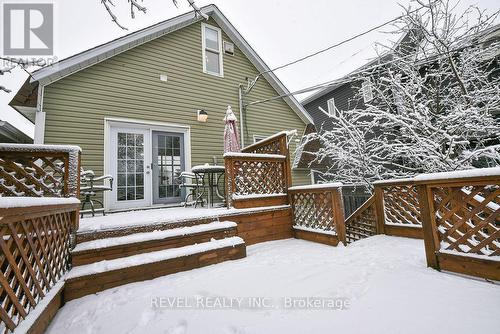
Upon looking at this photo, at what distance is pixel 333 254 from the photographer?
3.08 m

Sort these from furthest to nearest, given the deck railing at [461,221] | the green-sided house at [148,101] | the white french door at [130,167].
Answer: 1. the white french door at [130,167]
2. the green-sided house at [148,101]
3. the deck railing at [461,221]

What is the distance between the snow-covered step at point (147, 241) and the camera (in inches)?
96.8

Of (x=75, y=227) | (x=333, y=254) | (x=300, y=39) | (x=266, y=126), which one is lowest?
(x=333, y=254)

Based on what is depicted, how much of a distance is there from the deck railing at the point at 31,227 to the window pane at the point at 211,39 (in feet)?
18.8

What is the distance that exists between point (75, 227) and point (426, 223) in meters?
3.90

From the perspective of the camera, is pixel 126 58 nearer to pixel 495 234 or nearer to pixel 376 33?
pixel 376 33

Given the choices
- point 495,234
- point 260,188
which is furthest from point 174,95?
point 495,234

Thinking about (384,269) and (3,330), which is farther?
(384,269)

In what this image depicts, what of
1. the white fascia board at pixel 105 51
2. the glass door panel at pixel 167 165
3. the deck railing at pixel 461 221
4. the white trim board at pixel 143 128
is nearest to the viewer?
the deck railing at pixel 461 221

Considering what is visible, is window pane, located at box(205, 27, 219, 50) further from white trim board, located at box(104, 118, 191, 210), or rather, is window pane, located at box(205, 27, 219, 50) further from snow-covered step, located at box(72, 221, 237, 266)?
snow-covered step, located at box(72, 221, 237, 266)

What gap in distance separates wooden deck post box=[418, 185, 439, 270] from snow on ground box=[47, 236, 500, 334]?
0.15 meters

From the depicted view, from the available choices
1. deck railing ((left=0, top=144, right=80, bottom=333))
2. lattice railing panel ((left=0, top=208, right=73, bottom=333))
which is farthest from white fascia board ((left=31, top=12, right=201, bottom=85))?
lattice railing panel ((left=0, top=208, right=73, bottom=333))

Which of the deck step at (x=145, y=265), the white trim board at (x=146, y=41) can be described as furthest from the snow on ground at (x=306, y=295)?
the white trim board at (x=146, y=41)

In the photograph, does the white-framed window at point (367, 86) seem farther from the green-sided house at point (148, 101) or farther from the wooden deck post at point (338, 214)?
the wooden deck post at point (338, 214)
